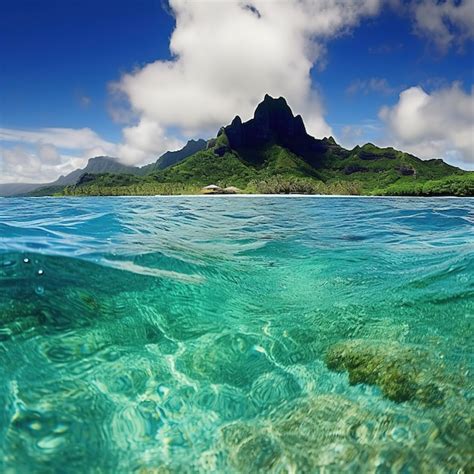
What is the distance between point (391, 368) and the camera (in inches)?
168

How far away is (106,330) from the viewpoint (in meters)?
4.92

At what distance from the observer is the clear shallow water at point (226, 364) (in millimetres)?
3104

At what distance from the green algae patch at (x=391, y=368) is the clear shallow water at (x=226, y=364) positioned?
0.07ft

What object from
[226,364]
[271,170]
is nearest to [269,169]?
[271,170]

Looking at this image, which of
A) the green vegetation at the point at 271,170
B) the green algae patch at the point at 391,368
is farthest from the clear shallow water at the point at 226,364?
the green vegetation at the point at 271,170

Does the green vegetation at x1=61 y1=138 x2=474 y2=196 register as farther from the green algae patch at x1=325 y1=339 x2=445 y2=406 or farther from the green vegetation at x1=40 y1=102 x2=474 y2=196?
the green algae patch at x1=325 y1=339 x2=445 y2=406

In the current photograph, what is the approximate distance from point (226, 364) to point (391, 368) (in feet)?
6.43

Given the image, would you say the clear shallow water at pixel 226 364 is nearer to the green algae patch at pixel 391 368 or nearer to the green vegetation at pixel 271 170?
the green algae patch at pixel 391 368

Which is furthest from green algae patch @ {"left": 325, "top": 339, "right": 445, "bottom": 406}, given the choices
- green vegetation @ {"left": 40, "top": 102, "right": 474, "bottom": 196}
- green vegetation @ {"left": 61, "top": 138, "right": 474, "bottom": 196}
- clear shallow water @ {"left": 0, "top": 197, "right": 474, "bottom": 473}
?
green vegetation @ {"left": 61, "top": 138, "right": 474, "bottom": 196}

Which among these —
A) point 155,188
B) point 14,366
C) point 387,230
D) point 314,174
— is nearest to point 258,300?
point 14,366

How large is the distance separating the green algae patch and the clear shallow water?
0.02m

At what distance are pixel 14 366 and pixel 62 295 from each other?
1.46 meters

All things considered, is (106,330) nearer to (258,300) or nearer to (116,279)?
(116,279)

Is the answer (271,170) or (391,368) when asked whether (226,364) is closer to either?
(391,368)
